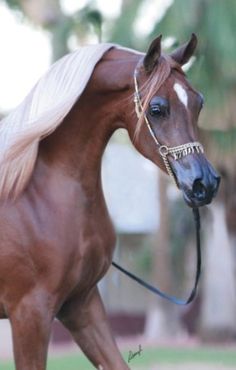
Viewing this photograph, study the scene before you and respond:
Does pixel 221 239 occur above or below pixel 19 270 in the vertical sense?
below

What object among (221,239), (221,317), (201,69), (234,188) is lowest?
(221,317)

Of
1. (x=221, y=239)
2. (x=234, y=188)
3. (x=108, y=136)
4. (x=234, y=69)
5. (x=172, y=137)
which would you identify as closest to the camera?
(x=172, y=137)

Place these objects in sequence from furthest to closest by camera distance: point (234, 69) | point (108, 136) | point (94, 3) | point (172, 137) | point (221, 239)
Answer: point (221, 239)
point (94, 3)
point (234, 69)
point (108, 136)
point (172, 137)

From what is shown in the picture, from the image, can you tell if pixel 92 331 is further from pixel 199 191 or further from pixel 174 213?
pixel 174 213

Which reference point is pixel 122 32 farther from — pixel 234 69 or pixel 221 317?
pixel 221 317

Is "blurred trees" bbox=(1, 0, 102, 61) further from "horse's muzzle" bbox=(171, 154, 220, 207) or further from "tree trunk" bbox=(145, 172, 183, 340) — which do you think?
"horse's muzzle" bbox=(171, 154, 220, 207)

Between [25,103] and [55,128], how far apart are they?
0.25 metres

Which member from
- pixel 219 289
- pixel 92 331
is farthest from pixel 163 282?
pixel 92 331

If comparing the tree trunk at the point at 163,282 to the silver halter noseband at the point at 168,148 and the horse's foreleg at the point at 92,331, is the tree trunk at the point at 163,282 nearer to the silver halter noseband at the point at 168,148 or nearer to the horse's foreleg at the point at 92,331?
the horse's foreleg at the point at 92,331

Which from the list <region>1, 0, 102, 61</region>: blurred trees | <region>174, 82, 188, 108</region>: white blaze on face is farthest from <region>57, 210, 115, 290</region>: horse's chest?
<region>1, 0, 102, 61</region>: blurred trees

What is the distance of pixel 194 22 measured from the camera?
1441 centimetres

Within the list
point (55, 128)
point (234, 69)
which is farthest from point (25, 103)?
point (234, 69)

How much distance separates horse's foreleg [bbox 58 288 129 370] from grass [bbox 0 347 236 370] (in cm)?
651

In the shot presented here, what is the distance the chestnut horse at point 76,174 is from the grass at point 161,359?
676cm
